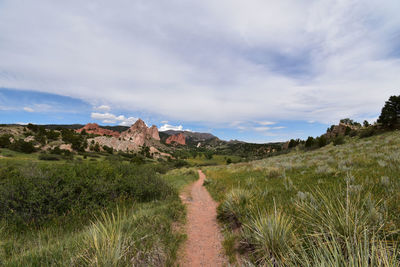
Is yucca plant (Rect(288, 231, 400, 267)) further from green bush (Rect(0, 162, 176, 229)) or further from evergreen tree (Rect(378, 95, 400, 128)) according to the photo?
evergreen tree (Rect(378, 95, 400, 128))

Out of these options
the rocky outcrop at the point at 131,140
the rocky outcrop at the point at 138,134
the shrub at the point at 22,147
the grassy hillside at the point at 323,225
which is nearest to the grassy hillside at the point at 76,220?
the grassy hillside at the point at 323,225

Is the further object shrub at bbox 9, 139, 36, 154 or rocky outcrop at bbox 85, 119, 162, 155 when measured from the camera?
rocky outcrop at bbox 85, 119, 162, 155

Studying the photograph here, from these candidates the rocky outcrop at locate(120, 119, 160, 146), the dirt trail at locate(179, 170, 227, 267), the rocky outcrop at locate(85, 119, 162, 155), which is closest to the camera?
the dirt trail at locate(179, 170, 227, 267)

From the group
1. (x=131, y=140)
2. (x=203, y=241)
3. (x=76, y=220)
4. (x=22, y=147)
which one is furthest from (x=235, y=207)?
(x=131, y=140)

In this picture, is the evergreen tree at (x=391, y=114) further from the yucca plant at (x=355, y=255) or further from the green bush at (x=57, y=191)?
the green bush at (x=57, y=191)

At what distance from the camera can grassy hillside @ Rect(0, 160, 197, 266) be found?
119 inches

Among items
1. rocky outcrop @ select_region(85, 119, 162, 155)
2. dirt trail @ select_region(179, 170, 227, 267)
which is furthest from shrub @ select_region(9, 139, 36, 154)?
dirt trail @ select_region(179, 170, 227, 267)

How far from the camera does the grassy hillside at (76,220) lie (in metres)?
3.02

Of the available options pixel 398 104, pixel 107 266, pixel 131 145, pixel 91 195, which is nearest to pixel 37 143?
pixel 131 145

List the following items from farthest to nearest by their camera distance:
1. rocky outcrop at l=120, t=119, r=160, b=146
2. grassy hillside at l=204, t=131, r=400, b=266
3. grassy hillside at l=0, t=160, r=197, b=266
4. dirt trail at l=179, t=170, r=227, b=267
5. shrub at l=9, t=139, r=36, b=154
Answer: rocky outcrop at l=120, t=119, r=160, b=146
shrub at l=9, t=139, r=36, b=154
dirt trail at l=179, t=170, r=227, b=267
grassy hillside at l=0, t=160, r=197, b=266
grassy hillside at l=204, t=131, r=400, b=266

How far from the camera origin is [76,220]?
18.0 feet

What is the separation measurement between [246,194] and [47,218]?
714cm

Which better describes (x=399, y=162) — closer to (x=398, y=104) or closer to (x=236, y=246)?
(x=236, y=246)

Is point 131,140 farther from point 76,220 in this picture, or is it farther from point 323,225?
point 323,225
